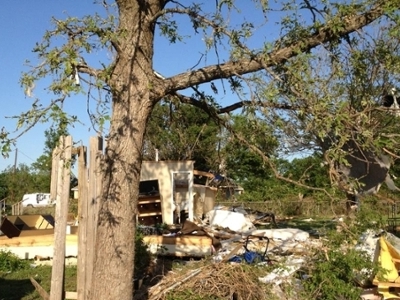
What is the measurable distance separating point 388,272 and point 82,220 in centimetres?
401

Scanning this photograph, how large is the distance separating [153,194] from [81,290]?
1188 cm

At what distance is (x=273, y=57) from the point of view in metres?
5.48

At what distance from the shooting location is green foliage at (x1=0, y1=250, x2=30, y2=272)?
35.7 feet

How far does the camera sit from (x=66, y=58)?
182 inches

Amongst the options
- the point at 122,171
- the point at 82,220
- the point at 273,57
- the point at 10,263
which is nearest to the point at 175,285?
the point at 82,220

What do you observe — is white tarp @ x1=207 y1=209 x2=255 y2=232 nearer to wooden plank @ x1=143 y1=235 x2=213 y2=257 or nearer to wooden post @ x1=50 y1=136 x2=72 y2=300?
wooden plank @ x1=143 y1=235 x2=213 y2=257

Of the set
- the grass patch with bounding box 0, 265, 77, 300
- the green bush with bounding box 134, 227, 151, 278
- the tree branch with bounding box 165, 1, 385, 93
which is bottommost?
the grass patch with bounding box 0, 265, 77, 300

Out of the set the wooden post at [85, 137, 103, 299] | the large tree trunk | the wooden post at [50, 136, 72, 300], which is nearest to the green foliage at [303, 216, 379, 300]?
the large tree trunk

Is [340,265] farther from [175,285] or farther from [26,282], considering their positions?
[26,282]

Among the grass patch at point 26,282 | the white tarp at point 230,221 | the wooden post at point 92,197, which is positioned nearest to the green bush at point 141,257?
the grass patch at point 26,282

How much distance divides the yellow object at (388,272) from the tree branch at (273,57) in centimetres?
320

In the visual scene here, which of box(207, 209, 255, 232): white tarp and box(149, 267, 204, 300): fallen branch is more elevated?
box(207, 209, 255, 232): white tarp

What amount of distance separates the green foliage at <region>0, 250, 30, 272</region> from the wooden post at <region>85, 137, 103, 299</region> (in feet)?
17.6

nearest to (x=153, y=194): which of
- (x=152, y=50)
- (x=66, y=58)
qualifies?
(x=152, y=50)
